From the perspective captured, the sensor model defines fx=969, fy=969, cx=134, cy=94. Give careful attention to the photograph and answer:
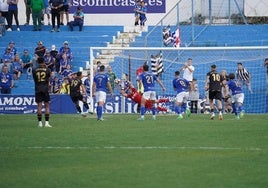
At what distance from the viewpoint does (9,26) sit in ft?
151

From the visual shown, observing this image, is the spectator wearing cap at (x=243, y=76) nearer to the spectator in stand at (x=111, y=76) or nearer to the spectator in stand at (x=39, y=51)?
the spectator in stand at (x=111, y=76)

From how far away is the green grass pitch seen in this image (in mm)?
15523

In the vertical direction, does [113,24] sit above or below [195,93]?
above

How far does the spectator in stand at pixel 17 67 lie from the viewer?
4153 cm

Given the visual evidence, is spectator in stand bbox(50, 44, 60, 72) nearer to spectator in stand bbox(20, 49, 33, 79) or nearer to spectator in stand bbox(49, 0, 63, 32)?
spectator in stand bbox(20, 49, 33, 79)

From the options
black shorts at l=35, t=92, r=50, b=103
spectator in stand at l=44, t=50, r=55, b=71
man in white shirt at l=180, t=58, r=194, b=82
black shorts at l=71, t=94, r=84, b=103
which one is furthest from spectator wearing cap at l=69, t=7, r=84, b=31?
black shorts at l=35, t=92, r=50, b=103

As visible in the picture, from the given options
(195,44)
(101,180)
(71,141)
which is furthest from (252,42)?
(101,180)

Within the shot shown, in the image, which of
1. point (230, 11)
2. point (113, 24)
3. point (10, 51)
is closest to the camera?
point (10, 51)

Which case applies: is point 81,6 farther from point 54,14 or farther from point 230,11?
point 230,11

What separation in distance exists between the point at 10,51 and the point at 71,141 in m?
20.2

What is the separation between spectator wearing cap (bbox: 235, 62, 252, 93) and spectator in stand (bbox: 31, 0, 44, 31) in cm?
1109

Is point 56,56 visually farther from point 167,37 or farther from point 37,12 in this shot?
point 167,37

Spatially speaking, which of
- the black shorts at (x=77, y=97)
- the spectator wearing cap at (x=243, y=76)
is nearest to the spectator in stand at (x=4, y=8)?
the black shorts at (x=77, y=97)

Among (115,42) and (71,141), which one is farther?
(115,42)
